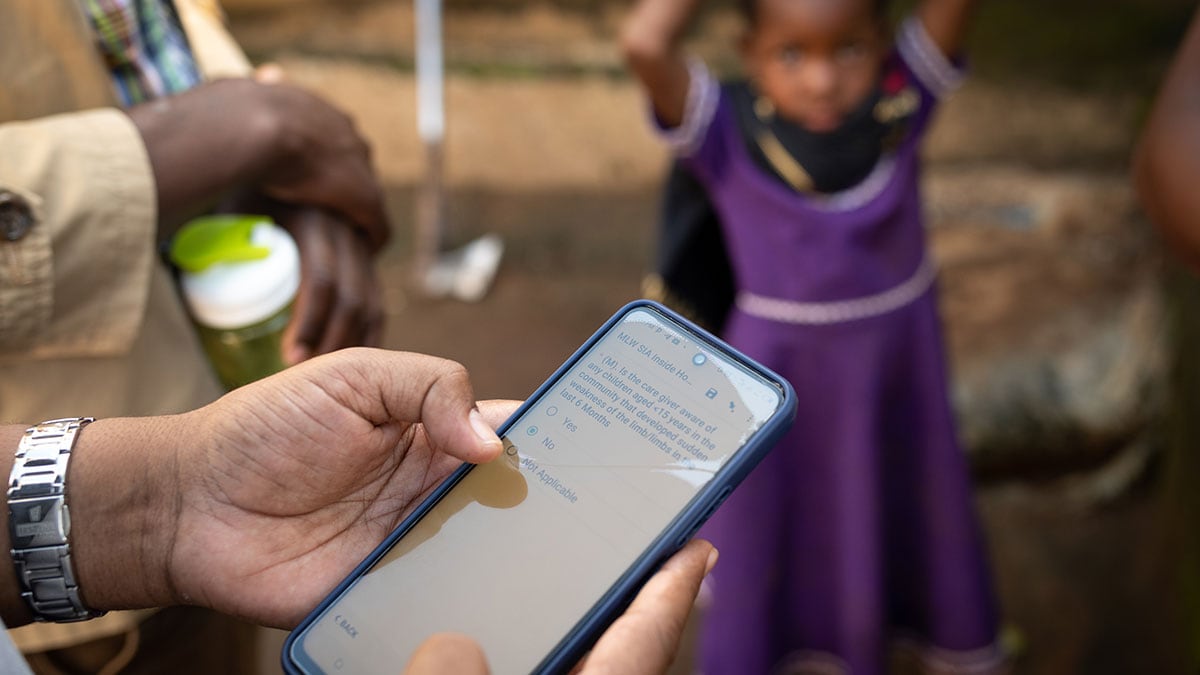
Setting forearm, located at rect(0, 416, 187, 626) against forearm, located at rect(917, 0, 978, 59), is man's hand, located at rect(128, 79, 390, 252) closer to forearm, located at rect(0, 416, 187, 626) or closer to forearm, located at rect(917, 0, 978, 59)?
forearm, located at rect(0, 416, 187, 626)

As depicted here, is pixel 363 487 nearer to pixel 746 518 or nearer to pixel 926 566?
pixel 746 518

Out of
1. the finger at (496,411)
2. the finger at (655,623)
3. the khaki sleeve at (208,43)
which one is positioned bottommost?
the finger at (655,623)

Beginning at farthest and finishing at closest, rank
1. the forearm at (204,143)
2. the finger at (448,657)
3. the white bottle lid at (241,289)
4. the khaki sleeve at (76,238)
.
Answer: the white bottle lid at (241,289)
the forearm at (204,143)
the khaki sleeve at (76,238)
the finger at (448,657)

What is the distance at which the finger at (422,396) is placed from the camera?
825 mm

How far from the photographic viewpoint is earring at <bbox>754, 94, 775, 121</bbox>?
1.53 metres

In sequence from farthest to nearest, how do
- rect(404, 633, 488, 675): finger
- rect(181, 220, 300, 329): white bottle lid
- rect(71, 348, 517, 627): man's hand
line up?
1. rect(181, 220, 300, 329): white bottle lid
2. rect(71, 348, 517, 627): man's hand
3. rect(404, 633, 488, 675): finger

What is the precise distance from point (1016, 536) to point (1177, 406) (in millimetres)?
492

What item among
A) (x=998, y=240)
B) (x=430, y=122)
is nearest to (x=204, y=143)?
(x=430, y=122)

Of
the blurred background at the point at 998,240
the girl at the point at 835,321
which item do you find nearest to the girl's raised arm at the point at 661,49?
the girl at the point at 835,321

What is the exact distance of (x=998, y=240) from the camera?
247cm

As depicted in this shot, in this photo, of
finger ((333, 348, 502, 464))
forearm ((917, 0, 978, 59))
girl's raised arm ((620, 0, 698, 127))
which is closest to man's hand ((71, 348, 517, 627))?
finger ((333, 348, 502, 464))

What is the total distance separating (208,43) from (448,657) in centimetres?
103

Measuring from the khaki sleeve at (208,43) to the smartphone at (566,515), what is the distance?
0.80 metres

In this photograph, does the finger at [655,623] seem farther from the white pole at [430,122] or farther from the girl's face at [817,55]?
the white pole at [430,122]
